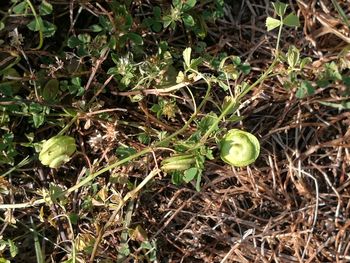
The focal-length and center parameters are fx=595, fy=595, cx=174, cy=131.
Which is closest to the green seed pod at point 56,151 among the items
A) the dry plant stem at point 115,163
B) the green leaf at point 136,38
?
the dry plant stem at point 115,163

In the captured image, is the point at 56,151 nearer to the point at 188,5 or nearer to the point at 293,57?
the point at 188,5

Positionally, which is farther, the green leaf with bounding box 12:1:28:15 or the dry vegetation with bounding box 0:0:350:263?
the dry vegetation with bounding box 0:0:350:263

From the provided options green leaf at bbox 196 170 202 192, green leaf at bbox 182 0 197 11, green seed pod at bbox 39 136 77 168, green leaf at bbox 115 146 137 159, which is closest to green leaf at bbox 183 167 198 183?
green leaf at bbox 196 170 202 192

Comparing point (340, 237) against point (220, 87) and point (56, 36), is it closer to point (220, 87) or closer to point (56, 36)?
point (220, 87)

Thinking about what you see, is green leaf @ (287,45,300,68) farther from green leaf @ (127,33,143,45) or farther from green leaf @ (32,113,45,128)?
green leaf @ (32,113,45,128)

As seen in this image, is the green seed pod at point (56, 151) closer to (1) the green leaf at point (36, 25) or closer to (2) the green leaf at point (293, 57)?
(1) the green leaf at point (36, 25)

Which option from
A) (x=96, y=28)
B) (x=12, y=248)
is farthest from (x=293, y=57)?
(x=12, y=248)
